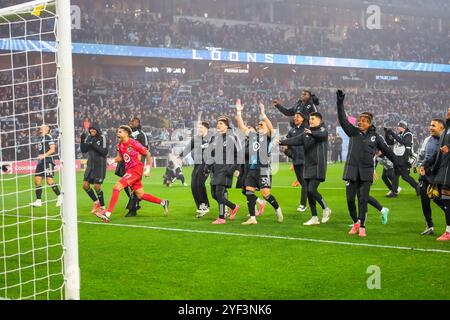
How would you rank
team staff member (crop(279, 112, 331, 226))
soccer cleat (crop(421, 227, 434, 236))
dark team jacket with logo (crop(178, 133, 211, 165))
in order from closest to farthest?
soccer cleat (crop(421, 227, 434, 236)) < team staff member (crop(279, 112, 331, 226)) < dark team jacket with logo (crop(178, 133, 211, 165))

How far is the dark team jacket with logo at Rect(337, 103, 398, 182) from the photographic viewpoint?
10.6 m

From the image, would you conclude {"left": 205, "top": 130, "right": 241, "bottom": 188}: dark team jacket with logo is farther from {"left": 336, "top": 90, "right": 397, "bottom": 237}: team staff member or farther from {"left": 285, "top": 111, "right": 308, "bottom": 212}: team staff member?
{"left": 336, "top": 90, "right": 397, "bottom": 237}: team staff member

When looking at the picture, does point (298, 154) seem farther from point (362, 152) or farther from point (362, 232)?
point (362, 232)

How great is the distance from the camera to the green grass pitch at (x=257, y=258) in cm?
705

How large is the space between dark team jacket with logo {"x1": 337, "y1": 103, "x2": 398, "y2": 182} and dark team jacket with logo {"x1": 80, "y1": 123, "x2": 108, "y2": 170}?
241 inches

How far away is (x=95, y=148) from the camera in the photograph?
14719 millimetres

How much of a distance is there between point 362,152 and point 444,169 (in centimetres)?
130

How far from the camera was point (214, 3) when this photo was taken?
158ft

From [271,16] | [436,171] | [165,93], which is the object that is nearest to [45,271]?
[436,171]

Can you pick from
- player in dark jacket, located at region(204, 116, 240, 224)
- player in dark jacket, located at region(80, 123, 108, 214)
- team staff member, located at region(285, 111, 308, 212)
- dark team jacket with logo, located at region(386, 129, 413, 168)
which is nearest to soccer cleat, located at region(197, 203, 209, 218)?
player in dark jacket, located at region(204, 116, 240, 224)

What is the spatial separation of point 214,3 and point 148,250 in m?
40.5

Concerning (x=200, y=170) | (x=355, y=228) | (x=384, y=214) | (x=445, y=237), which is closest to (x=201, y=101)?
(x=200, y=170)

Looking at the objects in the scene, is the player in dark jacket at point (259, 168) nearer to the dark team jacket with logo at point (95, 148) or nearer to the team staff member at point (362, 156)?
the team staff member at point (362, 156)

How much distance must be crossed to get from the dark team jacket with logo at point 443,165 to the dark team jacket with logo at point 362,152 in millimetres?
769
